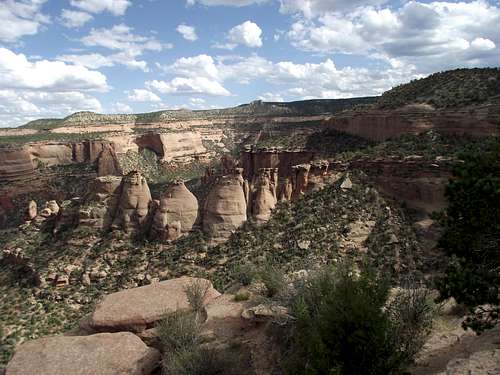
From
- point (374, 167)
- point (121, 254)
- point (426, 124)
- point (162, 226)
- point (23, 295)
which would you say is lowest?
point (23, 295)

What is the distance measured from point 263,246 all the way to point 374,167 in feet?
38.9

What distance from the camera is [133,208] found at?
3181 centimetres

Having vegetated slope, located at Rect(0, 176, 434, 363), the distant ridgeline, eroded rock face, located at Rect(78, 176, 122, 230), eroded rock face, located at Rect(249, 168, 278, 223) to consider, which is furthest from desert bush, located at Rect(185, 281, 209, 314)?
the distant ridgeline

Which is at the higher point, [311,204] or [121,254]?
[311,204]

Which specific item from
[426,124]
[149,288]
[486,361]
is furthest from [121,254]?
[426,124]

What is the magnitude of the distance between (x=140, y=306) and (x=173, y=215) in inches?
620

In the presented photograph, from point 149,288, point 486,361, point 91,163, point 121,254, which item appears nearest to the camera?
point 486,361

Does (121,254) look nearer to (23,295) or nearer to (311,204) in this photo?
(23,295)

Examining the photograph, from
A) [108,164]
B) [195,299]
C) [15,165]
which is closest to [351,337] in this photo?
[195,299]

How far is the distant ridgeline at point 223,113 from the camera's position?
9700 cm

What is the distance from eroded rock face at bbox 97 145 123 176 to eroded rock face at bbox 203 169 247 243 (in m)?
36.6

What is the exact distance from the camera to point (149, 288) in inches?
647

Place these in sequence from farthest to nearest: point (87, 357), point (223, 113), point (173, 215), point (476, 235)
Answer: point (223, 113)
point (173, 215)
point (87, 357)
point (476, 235)

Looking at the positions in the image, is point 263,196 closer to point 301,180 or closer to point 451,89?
point 301,180
